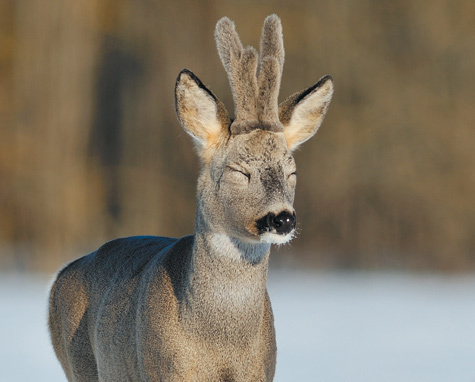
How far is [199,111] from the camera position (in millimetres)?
4645

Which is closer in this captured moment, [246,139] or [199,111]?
[246,139]

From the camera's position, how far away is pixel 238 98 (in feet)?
15.2

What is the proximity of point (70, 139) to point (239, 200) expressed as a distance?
43.7ft

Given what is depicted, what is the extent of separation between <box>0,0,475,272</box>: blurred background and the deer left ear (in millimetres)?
10859

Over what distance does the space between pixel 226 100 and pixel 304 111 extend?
10.9 metres

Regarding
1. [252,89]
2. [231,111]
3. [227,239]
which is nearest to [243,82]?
[252,89]

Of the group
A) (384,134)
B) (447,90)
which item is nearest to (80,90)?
(384,134)

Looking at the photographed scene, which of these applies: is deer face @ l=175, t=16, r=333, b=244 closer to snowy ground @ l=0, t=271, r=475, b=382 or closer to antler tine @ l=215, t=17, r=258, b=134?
antler tine @ l=215, t=17, r=258, b=134

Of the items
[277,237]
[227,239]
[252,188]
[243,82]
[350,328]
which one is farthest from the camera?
[350,328]

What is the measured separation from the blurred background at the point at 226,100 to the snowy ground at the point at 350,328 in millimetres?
1991

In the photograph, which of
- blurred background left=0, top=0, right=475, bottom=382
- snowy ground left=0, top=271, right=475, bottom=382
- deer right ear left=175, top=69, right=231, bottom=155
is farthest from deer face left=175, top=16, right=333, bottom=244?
blurred background left=0, top=0, right=475, bottom=382

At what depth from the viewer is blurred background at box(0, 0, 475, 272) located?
16359mm

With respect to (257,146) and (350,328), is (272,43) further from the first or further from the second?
(350,328)

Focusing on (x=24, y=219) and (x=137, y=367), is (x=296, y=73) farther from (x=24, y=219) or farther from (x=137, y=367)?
(x=137, y=367)
